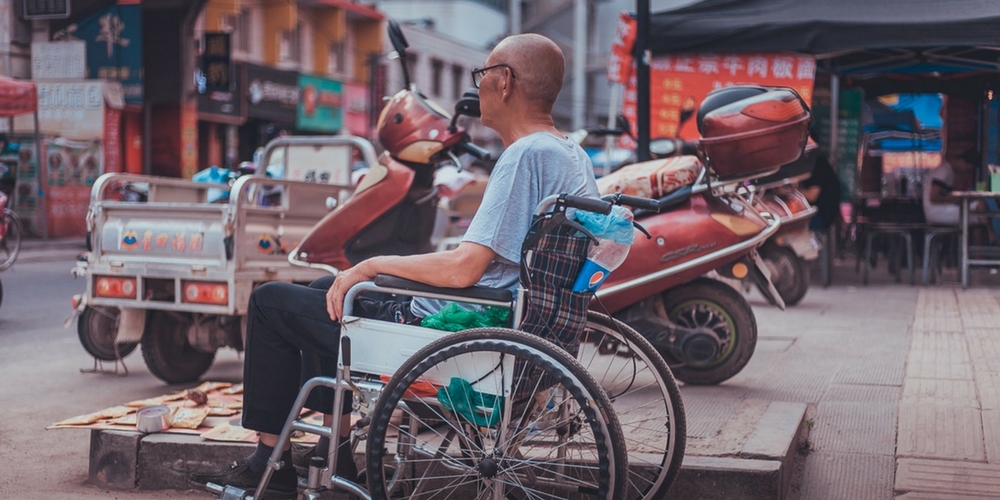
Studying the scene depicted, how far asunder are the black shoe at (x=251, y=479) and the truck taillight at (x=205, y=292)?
7.70ft

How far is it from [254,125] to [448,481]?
28.1 metres

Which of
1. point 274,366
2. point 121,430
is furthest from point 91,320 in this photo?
point 274,366

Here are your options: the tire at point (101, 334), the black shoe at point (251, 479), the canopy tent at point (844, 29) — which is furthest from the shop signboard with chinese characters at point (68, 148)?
the black shoe at point (251, 479)

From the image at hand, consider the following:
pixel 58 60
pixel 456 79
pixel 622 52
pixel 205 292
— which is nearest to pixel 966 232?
pixel 622 52

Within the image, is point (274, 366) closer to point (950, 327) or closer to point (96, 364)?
point (96, 364)

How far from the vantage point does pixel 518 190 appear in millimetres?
3086

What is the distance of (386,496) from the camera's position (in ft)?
10.1

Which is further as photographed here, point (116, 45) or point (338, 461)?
point (116, 45)

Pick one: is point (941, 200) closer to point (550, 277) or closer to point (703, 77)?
point (703, 77)

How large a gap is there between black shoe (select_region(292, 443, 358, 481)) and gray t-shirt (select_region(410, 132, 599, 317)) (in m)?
0.74

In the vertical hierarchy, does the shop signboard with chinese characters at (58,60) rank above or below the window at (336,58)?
below

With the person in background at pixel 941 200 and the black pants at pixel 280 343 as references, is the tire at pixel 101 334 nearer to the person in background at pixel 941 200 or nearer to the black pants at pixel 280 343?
the black pants at pixel 280 343

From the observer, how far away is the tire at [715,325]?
5.52m

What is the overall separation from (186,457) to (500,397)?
1627mm
